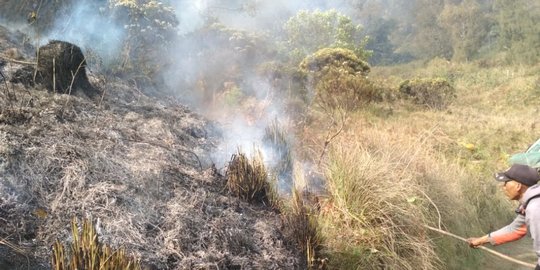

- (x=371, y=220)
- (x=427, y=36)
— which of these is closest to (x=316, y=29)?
(x=427, y=36)

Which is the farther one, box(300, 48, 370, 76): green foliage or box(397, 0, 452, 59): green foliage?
box(397, 0, 452, 59): green foliage

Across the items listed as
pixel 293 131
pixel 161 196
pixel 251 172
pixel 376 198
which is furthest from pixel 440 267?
pixel 293 131

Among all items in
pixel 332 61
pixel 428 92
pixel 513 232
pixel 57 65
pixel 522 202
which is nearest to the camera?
pixel 522 202

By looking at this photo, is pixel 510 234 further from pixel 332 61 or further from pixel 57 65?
pixel 332 61

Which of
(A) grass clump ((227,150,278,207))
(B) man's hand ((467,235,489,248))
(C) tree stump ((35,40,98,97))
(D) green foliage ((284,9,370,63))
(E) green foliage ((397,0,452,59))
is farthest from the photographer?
(E) green foliage ((397,0,452,59))

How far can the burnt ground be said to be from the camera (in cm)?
328

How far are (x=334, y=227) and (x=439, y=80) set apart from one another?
13.4 m

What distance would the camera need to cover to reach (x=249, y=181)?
4516mm

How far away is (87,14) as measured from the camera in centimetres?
1015

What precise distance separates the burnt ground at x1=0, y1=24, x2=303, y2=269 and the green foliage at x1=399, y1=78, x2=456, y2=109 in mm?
Answer: 11234

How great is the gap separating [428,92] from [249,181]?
12180 millimetres

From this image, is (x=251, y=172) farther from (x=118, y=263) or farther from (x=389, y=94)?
(x=389, y=94)

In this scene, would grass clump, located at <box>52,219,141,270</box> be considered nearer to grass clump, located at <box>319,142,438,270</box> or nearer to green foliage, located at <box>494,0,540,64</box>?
grass clump, located at <box>319,142,438,270</box>

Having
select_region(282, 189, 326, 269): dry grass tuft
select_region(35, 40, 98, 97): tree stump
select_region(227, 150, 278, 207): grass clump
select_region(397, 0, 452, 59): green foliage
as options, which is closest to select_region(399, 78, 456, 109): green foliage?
select_region(227, 150, 278, 207): grass clump
